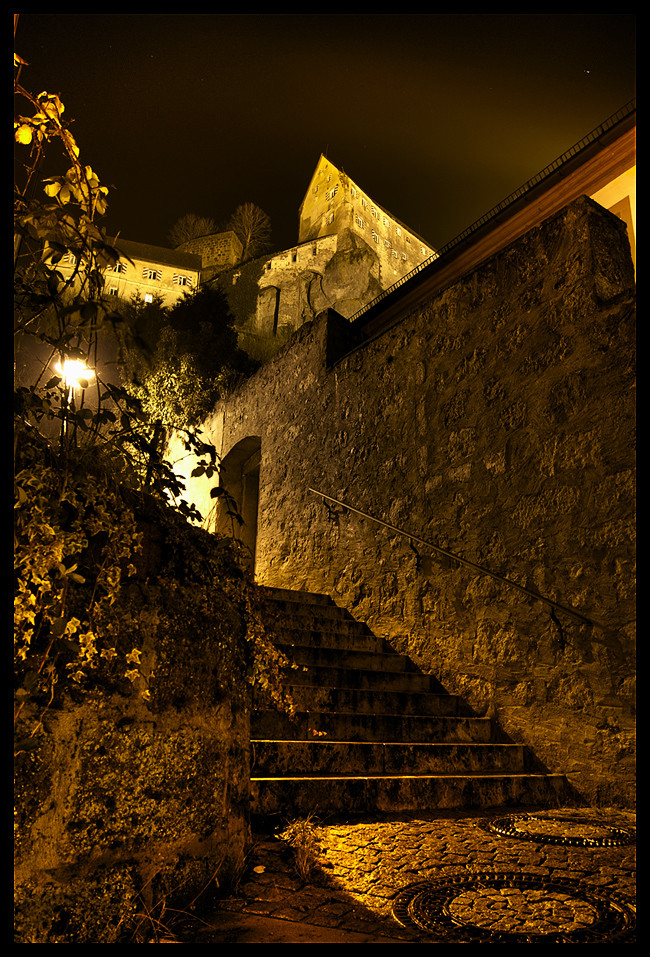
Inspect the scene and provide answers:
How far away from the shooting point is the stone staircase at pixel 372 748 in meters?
2.96

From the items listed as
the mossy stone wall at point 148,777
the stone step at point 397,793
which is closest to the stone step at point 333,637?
the stone step at point 397,793

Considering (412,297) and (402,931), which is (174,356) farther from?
(402,931)

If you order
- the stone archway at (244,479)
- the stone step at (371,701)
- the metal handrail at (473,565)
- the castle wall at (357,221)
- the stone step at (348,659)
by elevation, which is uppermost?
the castle wall at (357,221)

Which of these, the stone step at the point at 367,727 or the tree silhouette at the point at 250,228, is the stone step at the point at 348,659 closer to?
the stone step at the point at 367,727

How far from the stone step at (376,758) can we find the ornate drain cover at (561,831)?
57 centimetres

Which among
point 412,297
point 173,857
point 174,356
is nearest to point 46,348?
point 174,356

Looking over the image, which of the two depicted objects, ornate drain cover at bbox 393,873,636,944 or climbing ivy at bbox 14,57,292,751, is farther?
ornate drain cover at bbox 393,873,636,944

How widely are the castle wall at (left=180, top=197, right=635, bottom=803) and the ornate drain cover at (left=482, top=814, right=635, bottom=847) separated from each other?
2.12ft

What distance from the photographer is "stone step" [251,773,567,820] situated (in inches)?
110

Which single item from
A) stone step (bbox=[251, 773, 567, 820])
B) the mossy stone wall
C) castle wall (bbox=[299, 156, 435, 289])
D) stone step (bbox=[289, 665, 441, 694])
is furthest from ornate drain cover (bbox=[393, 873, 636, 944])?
castle wall (bbox=[299, 156, 435, 289])

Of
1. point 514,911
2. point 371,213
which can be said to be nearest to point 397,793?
point 514,911

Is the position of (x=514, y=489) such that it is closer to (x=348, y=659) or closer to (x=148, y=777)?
(x=348, y=659)

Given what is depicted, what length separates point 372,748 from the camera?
3361 millimetres

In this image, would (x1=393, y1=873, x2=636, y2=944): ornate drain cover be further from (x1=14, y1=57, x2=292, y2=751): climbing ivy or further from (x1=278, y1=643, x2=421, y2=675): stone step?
(x1=278, y1=643, x2=421, y2=675): stone step
